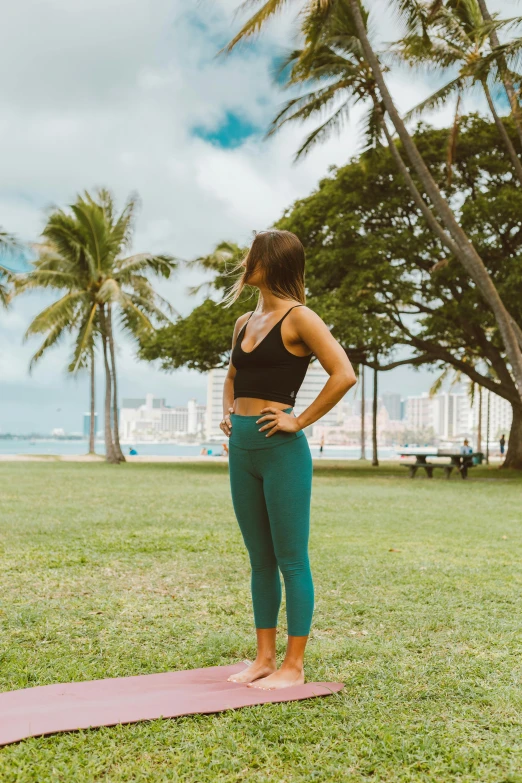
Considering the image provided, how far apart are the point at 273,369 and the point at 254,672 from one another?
52.8 inches

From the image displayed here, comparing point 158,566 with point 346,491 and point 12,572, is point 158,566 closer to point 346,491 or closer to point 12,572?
point 12,572

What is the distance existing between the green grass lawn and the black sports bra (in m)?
1.25

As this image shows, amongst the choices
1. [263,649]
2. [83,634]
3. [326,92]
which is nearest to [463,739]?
[263,649]

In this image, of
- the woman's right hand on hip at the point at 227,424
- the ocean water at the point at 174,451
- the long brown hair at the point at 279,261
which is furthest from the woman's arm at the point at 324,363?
the ocean water at the point at 174,451

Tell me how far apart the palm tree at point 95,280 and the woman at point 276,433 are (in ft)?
67.7

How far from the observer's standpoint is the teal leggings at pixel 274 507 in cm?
295

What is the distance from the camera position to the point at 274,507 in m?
2.96

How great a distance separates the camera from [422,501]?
40.9ft

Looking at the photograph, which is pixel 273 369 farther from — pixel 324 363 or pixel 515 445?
pixel 515 445

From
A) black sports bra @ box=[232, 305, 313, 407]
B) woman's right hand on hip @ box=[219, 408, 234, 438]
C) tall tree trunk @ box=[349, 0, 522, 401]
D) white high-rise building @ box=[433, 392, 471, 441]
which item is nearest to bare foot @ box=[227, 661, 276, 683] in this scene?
woman's right hand on hip @ box=[219, 408, 234, 438]

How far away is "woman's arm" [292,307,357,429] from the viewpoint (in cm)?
291

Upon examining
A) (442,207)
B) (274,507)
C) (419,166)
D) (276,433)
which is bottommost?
(274,507)

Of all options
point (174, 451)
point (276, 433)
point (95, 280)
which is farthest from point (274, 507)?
point (174, 451)

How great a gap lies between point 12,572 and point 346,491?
31.7ft
